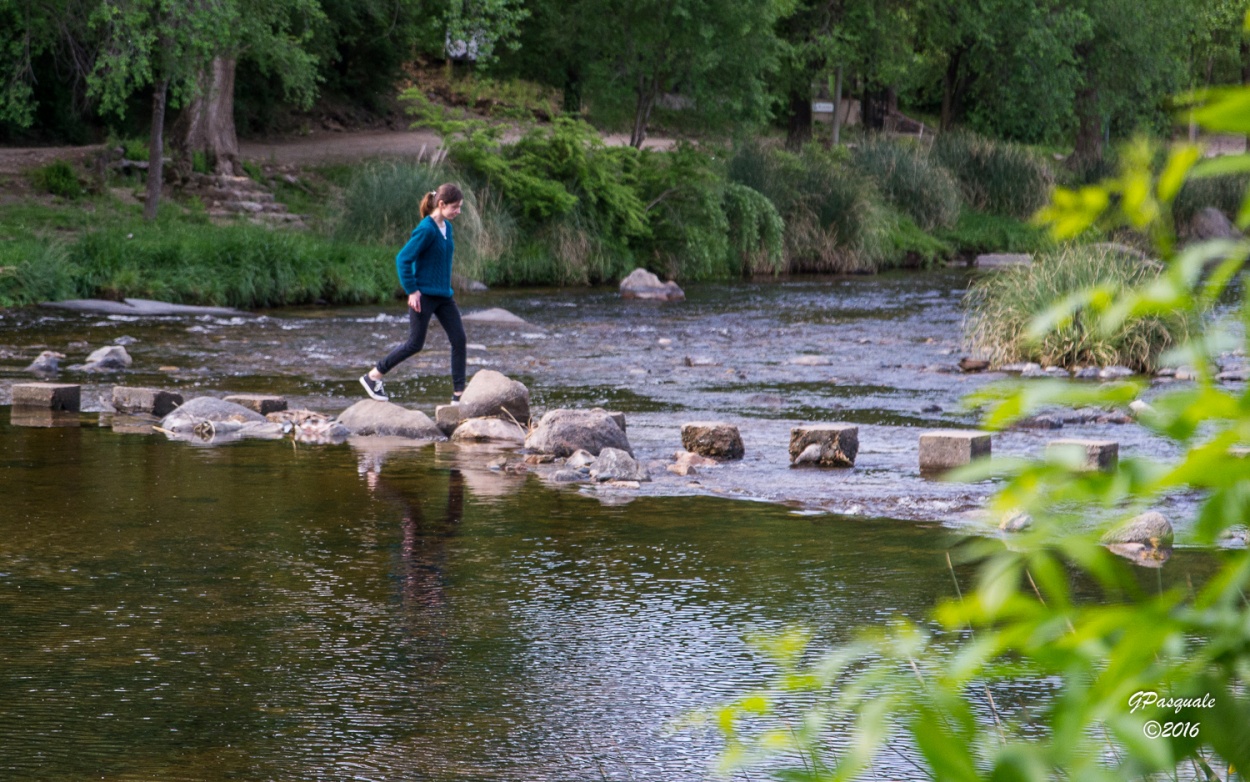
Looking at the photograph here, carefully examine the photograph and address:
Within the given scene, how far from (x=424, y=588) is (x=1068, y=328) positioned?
10310 millimetres

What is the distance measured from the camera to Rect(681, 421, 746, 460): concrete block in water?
9797mm

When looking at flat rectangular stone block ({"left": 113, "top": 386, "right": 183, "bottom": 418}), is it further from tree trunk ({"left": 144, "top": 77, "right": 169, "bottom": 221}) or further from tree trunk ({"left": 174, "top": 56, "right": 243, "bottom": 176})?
tree trunk ({"left": 174, "top": 56, "right": 243, "bottom": 176})

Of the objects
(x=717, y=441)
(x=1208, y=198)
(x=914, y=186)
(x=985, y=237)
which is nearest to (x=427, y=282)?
(x=717, y=441)

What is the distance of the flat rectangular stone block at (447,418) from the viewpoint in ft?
36.0

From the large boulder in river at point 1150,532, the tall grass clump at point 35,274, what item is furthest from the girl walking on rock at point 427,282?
the tall grass clump at point 35,274

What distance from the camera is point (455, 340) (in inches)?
Result: 474

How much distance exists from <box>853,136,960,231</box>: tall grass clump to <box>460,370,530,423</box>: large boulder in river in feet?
80.8

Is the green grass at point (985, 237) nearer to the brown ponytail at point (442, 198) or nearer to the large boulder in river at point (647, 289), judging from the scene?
the large boulder in river at point (647, 289)

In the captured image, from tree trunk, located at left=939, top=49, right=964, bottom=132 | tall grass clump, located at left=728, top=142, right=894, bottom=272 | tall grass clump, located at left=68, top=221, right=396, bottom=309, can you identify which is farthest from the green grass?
tall grass clump, located at left=68, top=221, right=396, bottom=309

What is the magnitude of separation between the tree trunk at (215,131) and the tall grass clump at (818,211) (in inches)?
410

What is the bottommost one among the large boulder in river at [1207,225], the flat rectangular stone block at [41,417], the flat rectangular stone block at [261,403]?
the flat rectangular stone block at [41,417]

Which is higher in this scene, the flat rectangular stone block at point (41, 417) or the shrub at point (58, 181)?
the shrub at point (58, 181)

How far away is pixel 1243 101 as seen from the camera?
1081mm

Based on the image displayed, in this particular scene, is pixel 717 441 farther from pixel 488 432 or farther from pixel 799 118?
pixel 799 118
